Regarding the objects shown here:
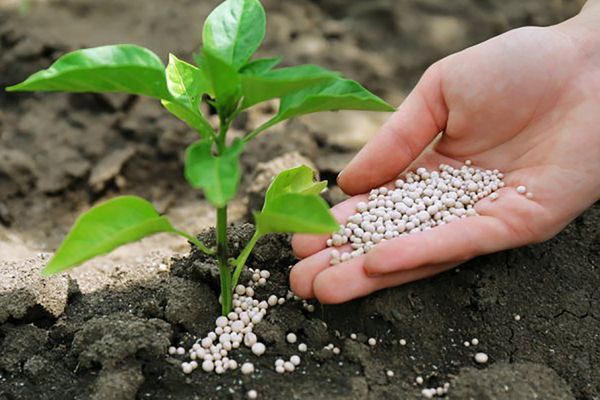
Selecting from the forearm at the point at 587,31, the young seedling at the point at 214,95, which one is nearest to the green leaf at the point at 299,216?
the young seedling at the point at 214,95

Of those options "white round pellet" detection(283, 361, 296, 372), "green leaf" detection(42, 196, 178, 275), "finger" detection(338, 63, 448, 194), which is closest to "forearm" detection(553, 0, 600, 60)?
"finger" detection(338, 63, 448, 194)

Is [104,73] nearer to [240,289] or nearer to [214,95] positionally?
[214,95]

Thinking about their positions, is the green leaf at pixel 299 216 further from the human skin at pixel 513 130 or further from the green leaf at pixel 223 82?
the human skin at pixel 513 130

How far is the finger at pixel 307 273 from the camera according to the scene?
172 cm

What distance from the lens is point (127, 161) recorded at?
3.03m

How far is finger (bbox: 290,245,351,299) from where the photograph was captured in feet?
5.64

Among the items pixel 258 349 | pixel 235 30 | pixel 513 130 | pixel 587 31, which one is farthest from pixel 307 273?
pixel 587 31

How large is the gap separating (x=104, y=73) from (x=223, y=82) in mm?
235

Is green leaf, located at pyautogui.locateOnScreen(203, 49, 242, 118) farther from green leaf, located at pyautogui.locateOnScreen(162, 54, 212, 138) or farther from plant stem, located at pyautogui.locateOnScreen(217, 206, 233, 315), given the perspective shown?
plant stem, located at pyautogui.locateOnScreen(217, 206, 233, 315)

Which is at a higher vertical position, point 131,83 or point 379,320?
point 131,83

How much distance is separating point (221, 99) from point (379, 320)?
26.3 inches

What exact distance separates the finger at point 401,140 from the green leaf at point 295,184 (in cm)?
21

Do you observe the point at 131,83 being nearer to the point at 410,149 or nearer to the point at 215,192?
the point at 215,192

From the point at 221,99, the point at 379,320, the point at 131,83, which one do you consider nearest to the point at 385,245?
the point at 379,320
